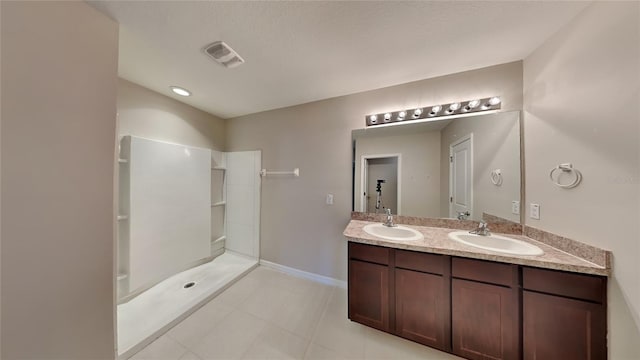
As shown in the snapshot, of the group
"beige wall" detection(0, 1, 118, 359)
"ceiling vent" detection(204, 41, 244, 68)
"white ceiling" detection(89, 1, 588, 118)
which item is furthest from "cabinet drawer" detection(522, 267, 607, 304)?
"beige wall" detection(0, 1, 118, 359)

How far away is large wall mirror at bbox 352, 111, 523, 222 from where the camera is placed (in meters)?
1.61

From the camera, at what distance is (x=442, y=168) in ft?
6.07

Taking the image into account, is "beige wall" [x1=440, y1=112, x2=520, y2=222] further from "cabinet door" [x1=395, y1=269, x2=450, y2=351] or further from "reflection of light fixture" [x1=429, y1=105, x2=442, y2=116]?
"cabinet door" [x1=395, y1=269, x2=450, y2=351]

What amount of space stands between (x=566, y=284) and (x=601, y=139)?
2.77 ft

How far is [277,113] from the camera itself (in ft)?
8.61

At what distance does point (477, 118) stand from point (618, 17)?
0.80 m

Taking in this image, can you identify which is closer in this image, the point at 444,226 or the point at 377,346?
the point at 377,346

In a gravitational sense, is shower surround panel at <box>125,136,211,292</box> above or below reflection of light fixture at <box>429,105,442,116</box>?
below

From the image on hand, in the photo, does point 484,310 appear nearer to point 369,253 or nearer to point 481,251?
point 481,251

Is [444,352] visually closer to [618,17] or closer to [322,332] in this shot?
[322,332]

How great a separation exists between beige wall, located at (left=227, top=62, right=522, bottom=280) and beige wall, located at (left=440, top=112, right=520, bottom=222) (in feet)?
0.94

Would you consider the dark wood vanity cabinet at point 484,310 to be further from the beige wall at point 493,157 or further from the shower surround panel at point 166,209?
the shower surround panel at point 166,209

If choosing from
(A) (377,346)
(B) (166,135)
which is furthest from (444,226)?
(B) (166,135)

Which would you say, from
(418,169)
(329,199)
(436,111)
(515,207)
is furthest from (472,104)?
(329,199)
